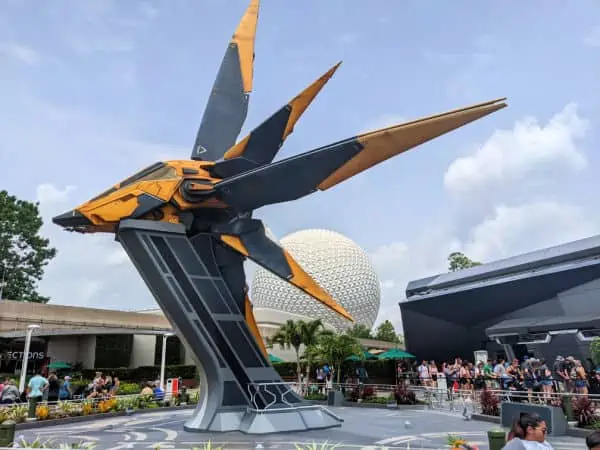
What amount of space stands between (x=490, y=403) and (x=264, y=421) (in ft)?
25.8

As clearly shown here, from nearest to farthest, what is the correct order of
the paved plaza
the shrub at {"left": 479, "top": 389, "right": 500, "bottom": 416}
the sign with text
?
1. the paved plaza
2. the shrub at {"left": 479, "top": 389, "right": 500, "bottom": 416}
3. the sign with text

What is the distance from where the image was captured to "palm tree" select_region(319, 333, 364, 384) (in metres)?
25.7

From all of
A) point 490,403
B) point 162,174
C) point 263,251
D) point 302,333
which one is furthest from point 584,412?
point 302,333

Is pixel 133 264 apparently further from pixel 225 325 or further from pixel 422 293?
pixel 422 293

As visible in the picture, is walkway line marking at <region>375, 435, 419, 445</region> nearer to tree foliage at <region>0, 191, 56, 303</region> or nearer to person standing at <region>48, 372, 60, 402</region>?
person standing at <region>48, 372, 60, 402</region>

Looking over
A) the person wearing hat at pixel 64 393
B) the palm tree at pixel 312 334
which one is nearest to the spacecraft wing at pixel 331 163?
the person wearing hat at pixel 64 393

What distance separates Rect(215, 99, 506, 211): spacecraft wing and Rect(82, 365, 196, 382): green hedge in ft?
74.3

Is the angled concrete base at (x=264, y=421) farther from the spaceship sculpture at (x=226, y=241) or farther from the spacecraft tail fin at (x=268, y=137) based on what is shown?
the spacecraft tail fin at (x=268, y=137)

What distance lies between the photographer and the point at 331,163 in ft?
40.7

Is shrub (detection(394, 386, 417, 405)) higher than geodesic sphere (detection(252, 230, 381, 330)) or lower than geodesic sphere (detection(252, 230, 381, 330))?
lower

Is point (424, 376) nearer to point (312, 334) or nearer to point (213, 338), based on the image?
point (312, 334)

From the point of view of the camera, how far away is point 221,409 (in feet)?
43.9

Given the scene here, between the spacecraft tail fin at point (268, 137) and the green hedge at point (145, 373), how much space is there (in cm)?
2251

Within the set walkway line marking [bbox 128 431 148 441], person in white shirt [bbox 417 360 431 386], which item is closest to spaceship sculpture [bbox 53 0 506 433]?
walkway line marking [bbox 128 431 148 441]
